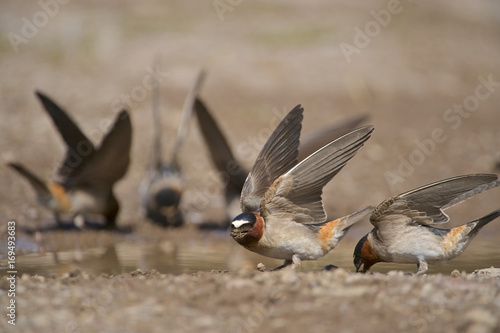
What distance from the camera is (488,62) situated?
18.5m

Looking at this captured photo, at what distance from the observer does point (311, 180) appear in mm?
6539

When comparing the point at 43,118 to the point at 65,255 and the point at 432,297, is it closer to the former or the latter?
the point at 65,255

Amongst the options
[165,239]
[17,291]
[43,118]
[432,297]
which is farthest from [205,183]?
[432,297]

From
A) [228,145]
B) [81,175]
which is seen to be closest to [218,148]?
[228,145]

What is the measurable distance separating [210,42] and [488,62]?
7.54 m

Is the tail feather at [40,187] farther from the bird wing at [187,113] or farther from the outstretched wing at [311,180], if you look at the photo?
the outstretched wing at [311,180]

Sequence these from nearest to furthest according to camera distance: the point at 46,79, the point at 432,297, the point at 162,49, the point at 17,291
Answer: the point at 432,297 < the point at 17,291 < the point at 46,79 < the point at 162,49

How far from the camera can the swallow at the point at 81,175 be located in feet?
32.4

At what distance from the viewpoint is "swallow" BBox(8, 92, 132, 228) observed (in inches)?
389

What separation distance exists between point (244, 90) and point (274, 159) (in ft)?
30.1

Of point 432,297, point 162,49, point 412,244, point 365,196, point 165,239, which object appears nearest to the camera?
point 432,297

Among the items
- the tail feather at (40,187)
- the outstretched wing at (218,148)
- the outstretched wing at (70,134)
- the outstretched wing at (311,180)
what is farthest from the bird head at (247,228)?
the tail feather at (40,187)

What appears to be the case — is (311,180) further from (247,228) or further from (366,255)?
(366,255)

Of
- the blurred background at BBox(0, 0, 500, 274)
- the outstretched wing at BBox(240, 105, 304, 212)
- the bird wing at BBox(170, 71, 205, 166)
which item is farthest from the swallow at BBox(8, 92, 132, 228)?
the outstretched wing at BBox(240, 105, 304, 212)
